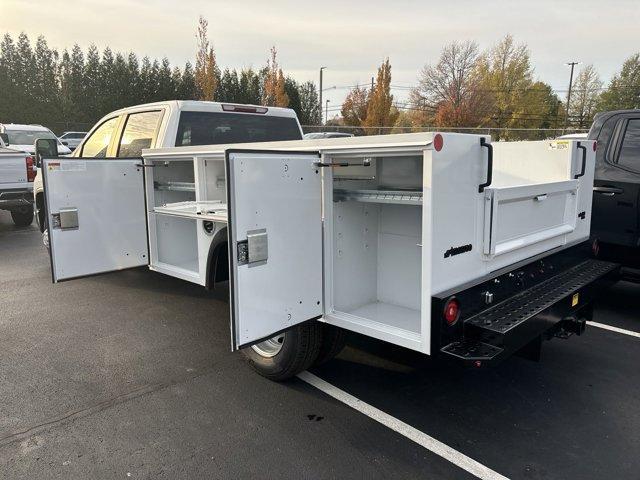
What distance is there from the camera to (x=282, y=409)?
350 cm

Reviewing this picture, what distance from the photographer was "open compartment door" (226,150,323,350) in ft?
9.41

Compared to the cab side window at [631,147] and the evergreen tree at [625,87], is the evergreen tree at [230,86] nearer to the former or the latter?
the evergreen tree at [625,87]

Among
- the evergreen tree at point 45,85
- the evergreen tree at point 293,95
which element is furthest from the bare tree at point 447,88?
the evergreen tree at point 45,85

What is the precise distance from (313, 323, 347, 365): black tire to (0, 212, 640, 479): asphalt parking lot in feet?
0.69

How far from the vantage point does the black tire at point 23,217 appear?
1103 cm

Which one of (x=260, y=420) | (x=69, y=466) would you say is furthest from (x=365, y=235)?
(x=69, y=466)

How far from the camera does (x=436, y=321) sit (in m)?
2.75

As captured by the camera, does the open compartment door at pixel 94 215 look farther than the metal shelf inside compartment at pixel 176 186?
No

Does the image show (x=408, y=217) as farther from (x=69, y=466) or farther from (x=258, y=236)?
(x=69, y=466)

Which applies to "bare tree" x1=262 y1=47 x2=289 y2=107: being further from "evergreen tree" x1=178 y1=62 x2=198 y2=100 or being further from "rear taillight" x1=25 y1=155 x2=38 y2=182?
"rear taillight" x1=25 y1=155 x2=38 y2=182

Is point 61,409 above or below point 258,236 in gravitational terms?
below

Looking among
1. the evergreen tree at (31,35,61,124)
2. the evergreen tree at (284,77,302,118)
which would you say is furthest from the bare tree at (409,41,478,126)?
the evergreen tree at (31,35,61,124)

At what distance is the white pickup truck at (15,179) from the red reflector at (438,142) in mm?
10109

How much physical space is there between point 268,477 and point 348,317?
3.56 feet
